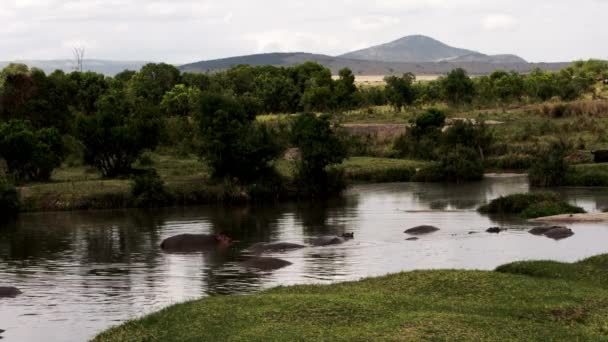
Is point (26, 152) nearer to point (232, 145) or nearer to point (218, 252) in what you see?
point (232, 145)

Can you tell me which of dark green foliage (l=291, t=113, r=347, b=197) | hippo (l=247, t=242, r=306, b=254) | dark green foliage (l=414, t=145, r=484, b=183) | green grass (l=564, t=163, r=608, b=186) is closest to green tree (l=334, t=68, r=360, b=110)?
dark green foliage (l=414, t=145, r=484, b=183)

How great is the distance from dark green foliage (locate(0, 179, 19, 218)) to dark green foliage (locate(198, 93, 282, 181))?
10387 millimetres

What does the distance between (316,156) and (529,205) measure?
12277 mm

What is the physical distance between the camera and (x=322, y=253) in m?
34.6

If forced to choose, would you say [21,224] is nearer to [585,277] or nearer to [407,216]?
[407,216]

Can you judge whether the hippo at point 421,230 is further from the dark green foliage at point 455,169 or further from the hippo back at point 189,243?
the dark green foliage at point 455,169

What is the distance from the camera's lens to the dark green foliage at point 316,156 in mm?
51656

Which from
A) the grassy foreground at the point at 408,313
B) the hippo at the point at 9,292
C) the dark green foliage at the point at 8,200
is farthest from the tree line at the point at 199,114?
the grassy foreground at the point at 408,313

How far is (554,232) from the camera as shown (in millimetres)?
37031

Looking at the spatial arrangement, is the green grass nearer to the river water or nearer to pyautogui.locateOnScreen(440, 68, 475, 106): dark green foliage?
the river water

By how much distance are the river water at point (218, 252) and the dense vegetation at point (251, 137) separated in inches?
122

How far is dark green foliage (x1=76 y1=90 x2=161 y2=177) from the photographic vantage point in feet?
178

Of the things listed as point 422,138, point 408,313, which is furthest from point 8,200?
point 408,313

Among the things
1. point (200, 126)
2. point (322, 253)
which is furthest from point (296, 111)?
point (322, 253)
